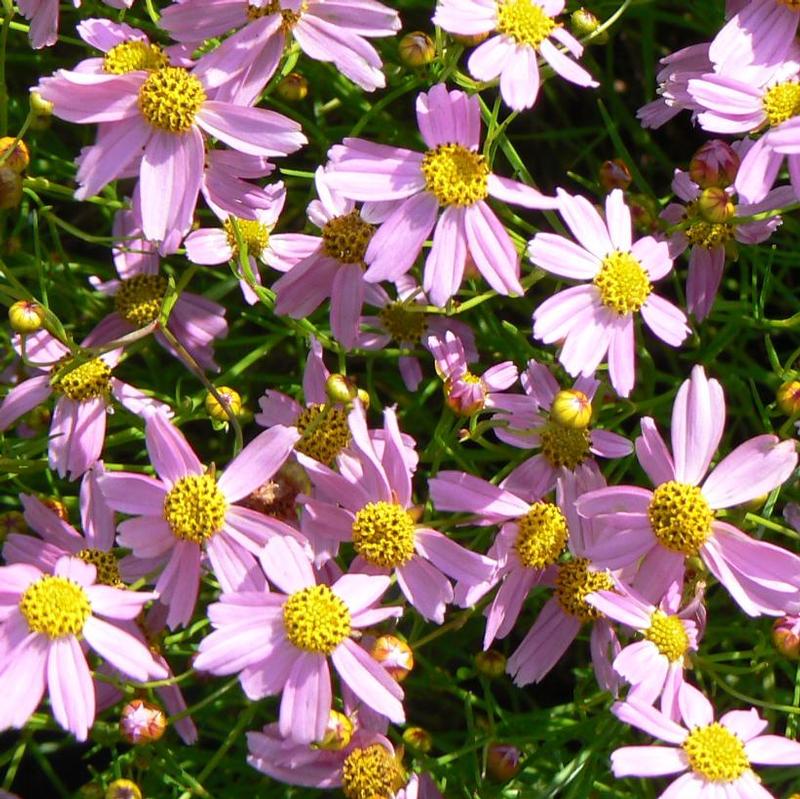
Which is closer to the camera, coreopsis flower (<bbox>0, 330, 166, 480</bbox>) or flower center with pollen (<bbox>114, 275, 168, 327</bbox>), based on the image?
coreopsis flower (<bbox>0, 330, 166, 480</bbox>)

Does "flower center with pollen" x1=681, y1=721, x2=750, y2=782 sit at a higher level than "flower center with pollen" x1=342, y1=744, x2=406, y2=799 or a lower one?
higher

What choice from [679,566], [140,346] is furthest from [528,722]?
[140,346]

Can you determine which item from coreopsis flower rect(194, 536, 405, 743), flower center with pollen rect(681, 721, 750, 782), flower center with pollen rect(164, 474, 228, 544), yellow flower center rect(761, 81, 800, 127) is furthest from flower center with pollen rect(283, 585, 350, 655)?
yellow flower center rect(761, 81, 800, 127)

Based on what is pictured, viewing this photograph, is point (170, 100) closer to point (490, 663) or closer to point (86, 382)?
point (86, 382)

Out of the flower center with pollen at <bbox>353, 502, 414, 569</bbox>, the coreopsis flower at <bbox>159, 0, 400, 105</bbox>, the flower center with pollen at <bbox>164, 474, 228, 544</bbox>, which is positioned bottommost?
the flower center with pollen at <bbox>164, 474, 228, 544</bbox>

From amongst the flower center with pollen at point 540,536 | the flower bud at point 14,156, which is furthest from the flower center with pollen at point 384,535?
the flower bud at point 14,156

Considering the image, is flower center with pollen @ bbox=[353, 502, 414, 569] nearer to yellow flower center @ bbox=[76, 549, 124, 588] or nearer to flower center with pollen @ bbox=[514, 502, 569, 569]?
flower center with pollen @ bbox=[514, 502, 569, 569]

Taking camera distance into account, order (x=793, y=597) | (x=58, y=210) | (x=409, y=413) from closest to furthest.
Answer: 1. (x=793, y=597)
2. (x=409, y=413)
3. (x=58, y=210)

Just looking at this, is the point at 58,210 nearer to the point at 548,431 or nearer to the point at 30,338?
the point at 30,338
